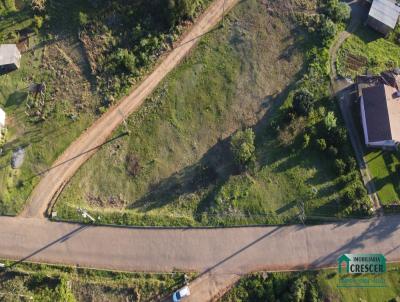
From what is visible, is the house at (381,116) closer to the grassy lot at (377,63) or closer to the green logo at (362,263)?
the grassy lot at (377,63)

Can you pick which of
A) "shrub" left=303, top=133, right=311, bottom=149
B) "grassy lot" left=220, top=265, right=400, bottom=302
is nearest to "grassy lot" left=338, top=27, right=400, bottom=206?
"shrub" left=303, top=133, right=311, bottom=149

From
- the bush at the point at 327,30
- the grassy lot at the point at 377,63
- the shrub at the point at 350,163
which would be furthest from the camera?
the bush at the point at 327,30

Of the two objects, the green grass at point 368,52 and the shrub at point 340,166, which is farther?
the green grass at point 368,52

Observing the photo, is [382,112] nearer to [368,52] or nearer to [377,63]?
[377,63]

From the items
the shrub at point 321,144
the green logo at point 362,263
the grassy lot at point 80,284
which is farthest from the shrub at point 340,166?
the grassy lot at point 80,284

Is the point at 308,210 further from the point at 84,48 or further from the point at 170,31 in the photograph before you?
the point at 84,48

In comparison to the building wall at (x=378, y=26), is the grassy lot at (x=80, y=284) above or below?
below

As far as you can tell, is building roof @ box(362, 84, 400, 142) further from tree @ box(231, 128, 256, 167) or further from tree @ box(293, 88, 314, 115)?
tree @ box(231, 128, 256, 167)
